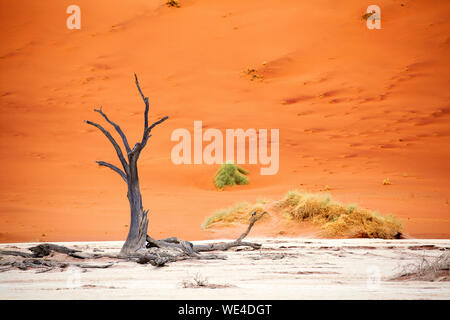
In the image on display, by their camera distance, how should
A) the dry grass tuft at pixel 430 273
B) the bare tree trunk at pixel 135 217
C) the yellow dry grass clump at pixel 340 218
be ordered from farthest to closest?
the yellow dry grass clump at pixel 340 218
the bare tree trunk at pixel 135 217
the dry grass tuft at pixel 430 273

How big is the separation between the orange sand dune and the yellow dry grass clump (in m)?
0.57

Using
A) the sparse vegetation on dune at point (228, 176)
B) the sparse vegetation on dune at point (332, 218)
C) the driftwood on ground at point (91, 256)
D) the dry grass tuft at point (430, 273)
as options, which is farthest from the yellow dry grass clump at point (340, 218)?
the sparse vegetation on dune at point (228, 176)

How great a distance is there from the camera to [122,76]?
29.4m

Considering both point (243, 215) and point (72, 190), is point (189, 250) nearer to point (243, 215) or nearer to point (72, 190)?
point (243, 215)

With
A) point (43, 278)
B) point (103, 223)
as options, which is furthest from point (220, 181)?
point (43, 278)

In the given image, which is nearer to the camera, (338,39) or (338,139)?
(338,139)

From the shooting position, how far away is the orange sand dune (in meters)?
16.3

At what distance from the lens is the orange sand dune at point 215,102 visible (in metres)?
16.3

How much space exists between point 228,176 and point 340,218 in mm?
8372

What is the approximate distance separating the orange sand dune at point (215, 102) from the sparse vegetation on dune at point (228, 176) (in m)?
0.47

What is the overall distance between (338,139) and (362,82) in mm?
4735

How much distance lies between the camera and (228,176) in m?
19.3

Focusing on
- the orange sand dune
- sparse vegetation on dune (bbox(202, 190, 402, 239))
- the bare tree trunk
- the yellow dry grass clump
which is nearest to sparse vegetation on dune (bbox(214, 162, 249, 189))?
the orange sand dune

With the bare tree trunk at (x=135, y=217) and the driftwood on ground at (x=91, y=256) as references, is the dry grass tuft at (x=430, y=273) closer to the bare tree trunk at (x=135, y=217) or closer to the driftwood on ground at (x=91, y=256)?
the driftwood on ground at (x=91, y=256)
